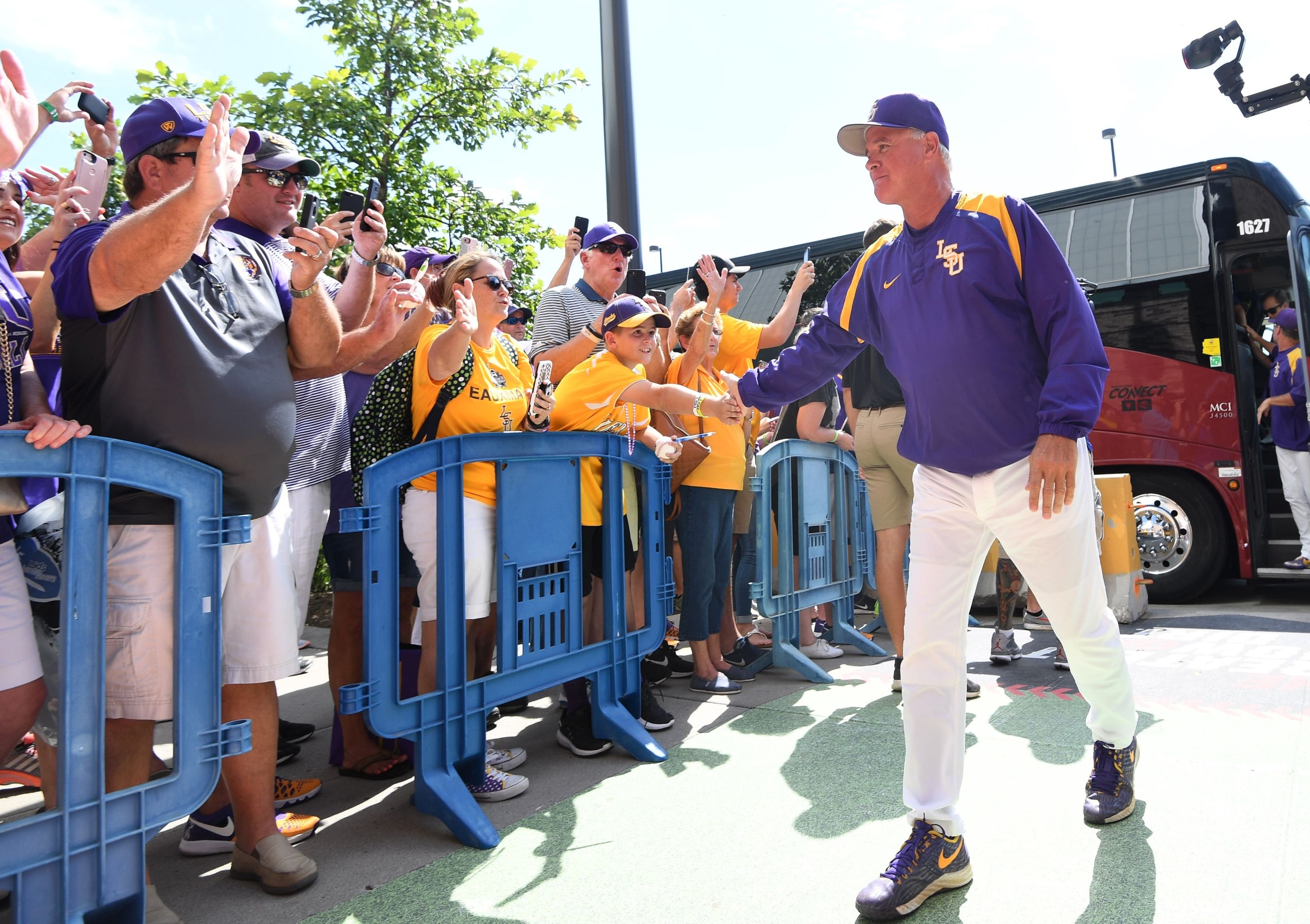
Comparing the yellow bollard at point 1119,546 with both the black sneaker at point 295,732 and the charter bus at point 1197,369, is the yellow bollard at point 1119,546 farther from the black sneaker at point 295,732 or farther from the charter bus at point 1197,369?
the black sneaker at point 295,732

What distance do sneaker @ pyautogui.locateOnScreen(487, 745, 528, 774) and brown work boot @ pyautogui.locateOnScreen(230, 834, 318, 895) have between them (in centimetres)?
100

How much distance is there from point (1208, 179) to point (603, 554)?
23.3 feet

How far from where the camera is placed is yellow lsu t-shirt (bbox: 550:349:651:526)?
4039mm

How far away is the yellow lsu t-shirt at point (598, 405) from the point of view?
404 centimetres

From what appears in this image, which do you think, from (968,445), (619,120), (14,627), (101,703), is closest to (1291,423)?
(619,120)

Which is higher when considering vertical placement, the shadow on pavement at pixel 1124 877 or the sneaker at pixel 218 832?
the sneaker at pixel 218 832

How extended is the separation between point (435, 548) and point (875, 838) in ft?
5.82

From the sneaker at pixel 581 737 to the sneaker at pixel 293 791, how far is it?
1001mm

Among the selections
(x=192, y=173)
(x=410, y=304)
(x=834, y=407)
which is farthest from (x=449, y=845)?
(x=834, y=407)

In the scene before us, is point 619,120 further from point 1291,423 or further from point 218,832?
point 1291,423

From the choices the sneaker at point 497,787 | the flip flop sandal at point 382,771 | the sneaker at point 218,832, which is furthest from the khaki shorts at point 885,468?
the sneaker at point 218,832

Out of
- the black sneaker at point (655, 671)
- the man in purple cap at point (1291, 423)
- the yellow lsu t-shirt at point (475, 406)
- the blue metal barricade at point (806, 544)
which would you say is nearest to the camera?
the yellow lsu t-shirt at point (475, 406)

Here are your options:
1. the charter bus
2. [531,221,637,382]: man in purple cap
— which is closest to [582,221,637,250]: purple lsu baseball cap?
[531,221,637,382]: man in purple cap

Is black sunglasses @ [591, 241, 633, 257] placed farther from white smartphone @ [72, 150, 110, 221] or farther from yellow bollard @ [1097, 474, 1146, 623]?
yellow bollard @ [1097, 474, 1146, 623]
